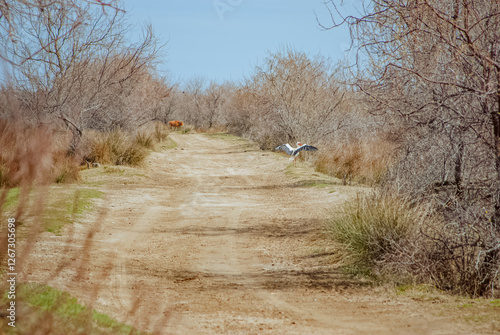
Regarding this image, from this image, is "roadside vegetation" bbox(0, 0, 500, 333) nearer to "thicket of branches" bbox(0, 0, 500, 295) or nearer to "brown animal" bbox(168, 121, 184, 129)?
"thicket of branches" bbox(0, 0, 500, 295)

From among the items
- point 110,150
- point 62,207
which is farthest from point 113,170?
point 62,207

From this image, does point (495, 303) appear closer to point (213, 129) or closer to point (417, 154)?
point (417, 154)

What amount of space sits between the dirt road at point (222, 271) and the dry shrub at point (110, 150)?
4.12 m

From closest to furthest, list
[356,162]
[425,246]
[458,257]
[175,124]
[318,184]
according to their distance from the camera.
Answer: [458,257], [425,246], [318,184], [356,162], [175,124]

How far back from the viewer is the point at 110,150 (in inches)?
731

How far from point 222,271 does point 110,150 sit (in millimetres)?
12209

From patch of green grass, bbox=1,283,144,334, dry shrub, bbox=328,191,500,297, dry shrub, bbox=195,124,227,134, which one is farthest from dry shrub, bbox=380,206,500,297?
dry shrub, bbox=195,124,227,134

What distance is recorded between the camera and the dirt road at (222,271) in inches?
200

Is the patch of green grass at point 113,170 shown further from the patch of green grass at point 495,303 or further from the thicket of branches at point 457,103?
the patch of green grass at point 495,303

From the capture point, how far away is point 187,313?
537cm

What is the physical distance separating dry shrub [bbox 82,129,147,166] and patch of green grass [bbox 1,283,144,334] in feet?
45.5

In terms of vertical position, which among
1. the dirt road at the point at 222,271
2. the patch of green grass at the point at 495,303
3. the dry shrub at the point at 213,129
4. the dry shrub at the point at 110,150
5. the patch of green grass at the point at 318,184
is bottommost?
the dirt road at the point at 222,271

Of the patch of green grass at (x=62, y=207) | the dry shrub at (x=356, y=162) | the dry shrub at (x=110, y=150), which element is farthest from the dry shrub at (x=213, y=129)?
the patch of green grass at (x=62, y=207)

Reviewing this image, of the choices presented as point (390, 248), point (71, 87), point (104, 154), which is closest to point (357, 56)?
point (390, 248)
